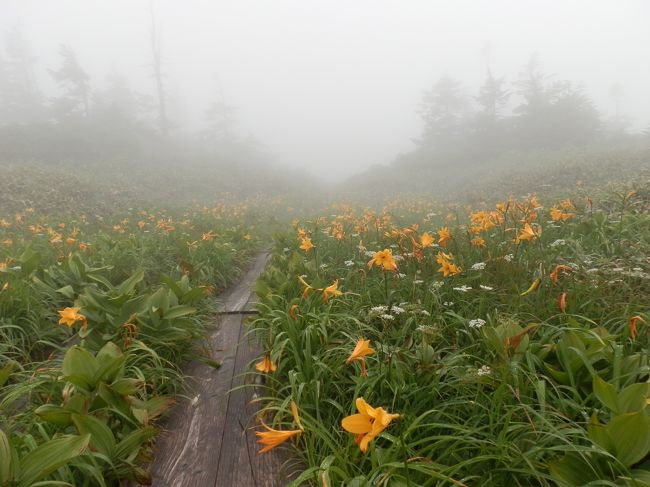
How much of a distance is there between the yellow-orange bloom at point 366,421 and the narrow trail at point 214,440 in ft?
2.50

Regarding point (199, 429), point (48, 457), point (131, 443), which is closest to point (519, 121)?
point (199, 429)

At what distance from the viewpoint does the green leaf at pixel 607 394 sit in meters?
1.10

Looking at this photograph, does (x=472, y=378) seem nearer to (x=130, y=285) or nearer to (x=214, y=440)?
(x=214, y=440)

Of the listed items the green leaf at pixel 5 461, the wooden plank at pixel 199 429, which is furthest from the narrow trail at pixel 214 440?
the green leaf at pixel 5 461

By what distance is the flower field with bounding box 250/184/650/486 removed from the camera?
107 cm

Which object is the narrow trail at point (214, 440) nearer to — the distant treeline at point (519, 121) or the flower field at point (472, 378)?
the flower field at point (472, 378)

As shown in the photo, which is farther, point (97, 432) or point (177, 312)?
point (177, 312)

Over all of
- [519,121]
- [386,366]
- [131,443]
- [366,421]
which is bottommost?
[131,443]

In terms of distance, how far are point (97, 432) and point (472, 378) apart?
4.74 feet

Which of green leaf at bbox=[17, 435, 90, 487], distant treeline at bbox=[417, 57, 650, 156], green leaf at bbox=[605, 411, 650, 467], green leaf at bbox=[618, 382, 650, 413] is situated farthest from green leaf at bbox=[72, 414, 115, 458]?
distant treeline at bbox=[417, 57, 650, 156]

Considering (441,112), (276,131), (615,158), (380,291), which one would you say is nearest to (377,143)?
(276,131)

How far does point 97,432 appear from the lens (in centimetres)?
129

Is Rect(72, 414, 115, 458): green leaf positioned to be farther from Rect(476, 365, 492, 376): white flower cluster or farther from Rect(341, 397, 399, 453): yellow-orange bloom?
Rect(476, 365, 492, 376): white flower cluster

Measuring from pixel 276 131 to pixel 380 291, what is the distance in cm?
7201
